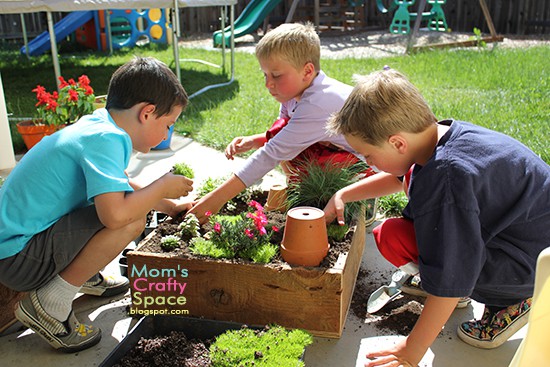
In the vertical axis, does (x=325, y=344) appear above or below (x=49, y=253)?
below

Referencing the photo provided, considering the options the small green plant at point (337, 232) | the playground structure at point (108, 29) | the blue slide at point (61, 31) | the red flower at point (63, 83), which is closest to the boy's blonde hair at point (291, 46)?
the small green plant at point (337, 232)

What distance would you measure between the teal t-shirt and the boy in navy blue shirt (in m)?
0.78

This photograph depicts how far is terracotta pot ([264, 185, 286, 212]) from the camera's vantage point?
2674 millimetres

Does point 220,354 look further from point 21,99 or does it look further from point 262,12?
point 262,12

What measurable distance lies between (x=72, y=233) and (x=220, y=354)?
734mm

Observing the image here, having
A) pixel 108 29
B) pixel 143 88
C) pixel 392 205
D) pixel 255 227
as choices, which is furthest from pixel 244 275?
pixel 108 29

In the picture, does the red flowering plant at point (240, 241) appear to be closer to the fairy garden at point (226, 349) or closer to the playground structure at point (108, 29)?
the fairy garden at point (226, 349)

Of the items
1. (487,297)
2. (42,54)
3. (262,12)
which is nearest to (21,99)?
(42,54)

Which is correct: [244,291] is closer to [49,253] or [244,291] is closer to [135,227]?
[135,227]

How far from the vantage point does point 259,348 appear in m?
1.77

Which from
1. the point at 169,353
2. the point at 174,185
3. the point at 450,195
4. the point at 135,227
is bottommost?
the point at 169,353

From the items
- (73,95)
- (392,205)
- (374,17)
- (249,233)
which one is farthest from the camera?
(374,17)

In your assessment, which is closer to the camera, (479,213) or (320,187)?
(479,213)

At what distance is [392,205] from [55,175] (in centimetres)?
202
